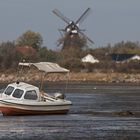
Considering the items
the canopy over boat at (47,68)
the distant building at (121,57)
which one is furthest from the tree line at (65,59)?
the canopy over boat at (47,68)

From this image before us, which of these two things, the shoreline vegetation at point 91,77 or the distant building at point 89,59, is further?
the distant building at point 89,59

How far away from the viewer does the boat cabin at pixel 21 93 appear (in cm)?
4906

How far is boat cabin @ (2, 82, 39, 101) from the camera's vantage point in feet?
161

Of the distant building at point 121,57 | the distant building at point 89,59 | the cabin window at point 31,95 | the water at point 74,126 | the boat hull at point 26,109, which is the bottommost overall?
the water at point 74,126

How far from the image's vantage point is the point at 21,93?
49.2 meters

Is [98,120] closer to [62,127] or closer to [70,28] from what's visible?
[62,127]

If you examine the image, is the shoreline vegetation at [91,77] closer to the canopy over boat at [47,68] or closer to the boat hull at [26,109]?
the canopy over boat at [47,68]

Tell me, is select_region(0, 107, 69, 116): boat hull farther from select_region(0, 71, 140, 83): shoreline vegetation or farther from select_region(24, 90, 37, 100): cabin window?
select_region(0, 71, 140, 83): shoreline vegetation

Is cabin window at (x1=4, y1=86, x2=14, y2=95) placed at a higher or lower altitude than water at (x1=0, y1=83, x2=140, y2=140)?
higher

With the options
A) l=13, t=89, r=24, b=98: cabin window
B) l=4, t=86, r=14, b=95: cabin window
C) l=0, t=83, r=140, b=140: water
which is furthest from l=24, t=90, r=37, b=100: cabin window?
l=0, t=83, r=140, b=140: water

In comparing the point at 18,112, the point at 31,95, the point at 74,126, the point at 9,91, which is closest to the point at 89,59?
the point at 9,91

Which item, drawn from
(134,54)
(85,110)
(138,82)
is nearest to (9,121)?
(85,110)

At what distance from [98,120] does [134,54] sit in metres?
149

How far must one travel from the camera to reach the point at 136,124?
44812mm
